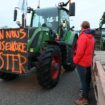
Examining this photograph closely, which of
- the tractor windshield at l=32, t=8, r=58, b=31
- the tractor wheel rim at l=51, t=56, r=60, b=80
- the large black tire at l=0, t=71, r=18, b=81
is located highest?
the tractor windshield at l=32, t=8, r=58, b=31

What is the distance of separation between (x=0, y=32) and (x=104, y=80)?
166 inches

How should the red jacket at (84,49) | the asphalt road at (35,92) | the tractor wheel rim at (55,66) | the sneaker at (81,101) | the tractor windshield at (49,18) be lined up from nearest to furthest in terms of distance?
the red jacket at (84,49) < the sneaker at (81,101) < the asphalt road at (35,92) < the tractor wheel rim at (55,66) < the tractor windshield at (49,18)

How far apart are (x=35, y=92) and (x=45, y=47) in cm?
129

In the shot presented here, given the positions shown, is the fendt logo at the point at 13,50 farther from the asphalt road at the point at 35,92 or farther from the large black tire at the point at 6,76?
the large black tire at the point at 6,76

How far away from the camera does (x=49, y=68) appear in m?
8.17

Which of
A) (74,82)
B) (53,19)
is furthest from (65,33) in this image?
(74,82)

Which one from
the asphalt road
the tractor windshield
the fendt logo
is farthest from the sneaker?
the tractor windshield

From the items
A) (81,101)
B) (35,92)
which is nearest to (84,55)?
(81,101)

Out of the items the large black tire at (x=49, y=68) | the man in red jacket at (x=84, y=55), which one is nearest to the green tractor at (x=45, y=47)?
the large black tire at (x=49, y=68)

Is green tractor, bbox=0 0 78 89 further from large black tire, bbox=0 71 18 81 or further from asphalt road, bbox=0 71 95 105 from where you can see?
asphalt road, bbox=0 71 95 105

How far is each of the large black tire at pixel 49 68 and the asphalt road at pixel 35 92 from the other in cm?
22

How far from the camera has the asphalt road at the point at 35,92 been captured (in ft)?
23.7

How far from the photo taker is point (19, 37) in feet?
27.2

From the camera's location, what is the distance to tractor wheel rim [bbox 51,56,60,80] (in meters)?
8.52
